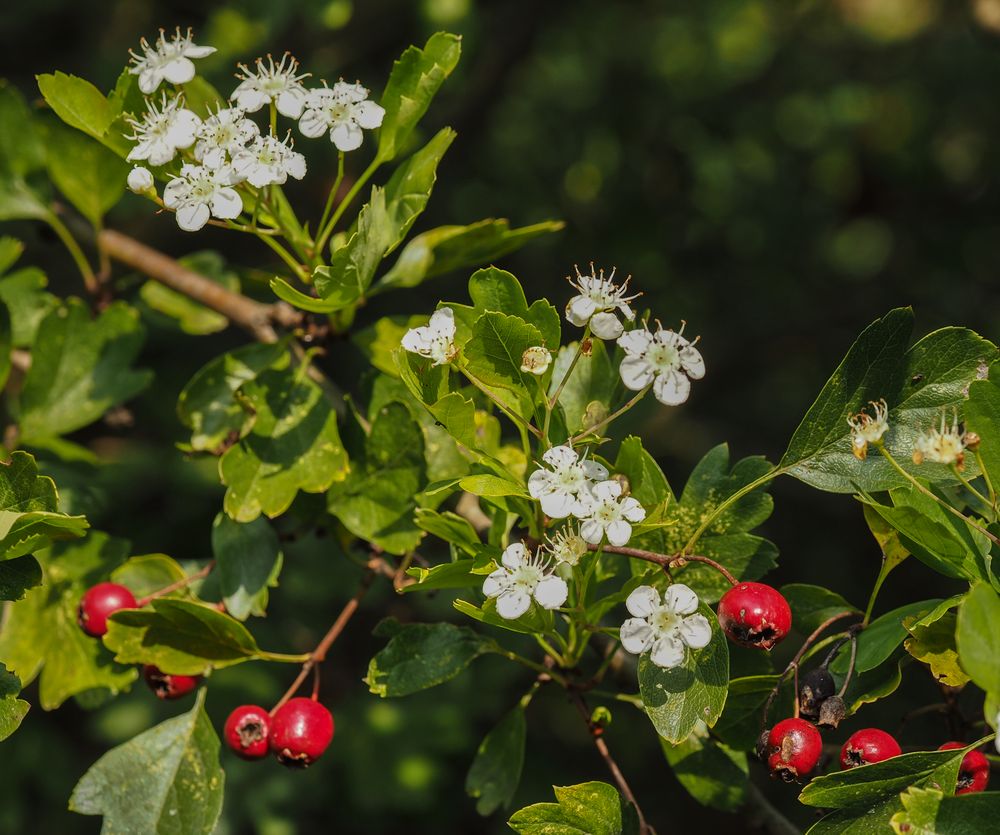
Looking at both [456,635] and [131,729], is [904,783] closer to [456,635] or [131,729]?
[456,635]

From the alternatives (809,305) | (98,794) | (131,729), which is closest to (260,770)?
(131,729)

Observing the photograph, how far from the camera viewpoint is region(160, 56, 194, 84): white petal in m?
1.41

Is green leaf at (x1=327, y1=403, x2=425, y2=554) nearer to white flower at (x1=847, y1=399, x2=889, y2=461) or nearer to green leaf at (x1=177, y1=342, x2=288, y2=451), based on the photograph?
green leaf at (x1=177, y1=342, x2=288, y2=451)

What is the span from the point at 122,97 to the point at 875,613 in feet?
7.70

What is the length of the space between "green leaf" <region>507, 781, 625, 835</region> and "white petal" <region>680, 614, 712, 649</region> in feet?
0.77

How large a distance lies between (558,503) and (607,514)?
60 millimetres

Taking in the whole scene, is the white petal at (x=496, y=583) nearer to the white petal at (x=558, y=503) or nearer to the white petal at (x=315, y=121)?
the white petal at (x=558, y=503)

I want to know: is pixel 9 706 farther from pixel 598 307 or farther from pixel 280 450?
pixel 598 307

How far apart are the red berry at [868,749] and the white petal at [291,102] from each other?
1.08 m

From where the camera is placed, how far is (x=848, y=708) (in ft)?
4.28

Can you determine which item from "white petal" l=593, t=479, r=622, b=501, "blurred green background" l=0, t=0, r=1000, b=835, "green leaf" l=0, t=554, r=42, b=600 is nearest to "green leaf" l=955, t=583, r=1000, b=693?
"white petal" l=593, t=479, r=622, b=501

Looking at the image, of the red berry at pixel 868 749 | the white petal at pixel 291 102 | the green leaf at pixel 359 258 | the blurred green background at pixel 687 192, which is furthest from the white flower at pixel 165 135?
the blurred green background at pixel 687 192

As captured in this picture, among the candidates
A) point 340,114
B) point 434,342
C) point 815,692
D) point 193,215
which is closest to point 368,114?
point 340,114

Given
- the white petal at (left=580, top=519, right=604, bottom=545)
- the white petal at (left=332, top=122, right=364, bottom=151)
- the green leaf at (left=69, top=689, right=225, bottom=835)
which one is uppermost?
the white petal at (left=332, top=122, right=364, bottom=151)
